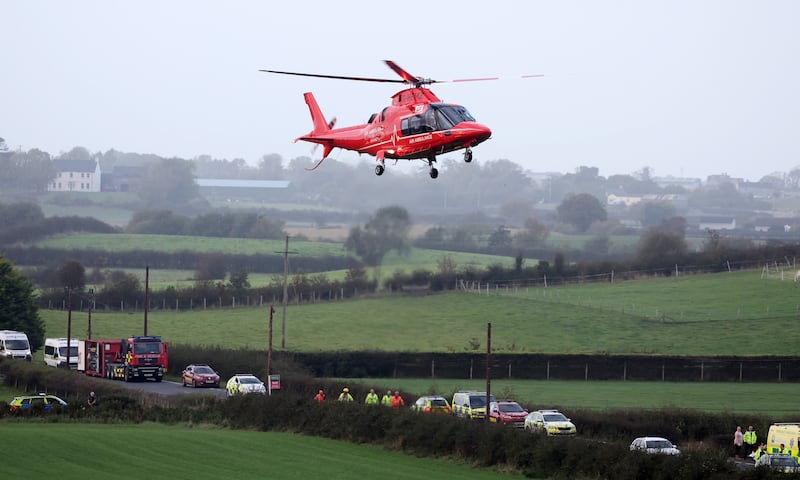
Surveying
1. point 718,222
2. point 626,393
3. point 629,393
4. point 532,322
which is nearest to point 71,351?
point 532,322

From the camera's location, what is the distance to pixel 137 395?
61688 millimetres

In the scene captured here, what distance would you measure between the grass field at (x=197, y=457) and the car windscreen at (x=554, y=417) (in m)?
7.81

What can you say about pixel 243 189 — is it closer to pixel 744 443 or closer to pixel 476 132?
pixel 744 443

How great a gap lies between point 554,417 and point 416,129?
18.1m

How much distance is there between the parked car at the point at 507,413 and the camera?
177 feet

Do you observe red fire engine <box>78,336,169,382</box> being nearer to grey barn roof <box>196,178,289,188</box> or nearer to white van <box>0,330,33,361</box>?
white van <box>0,330,33,361</box>

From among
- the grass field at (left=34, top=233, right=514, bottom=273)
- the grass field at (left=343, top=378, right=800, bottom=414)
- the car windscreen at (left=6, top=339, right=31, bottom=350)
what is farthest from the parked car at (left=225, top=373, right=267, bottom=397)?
the grass field at (left=34, top=233, right=514, bottom=273)

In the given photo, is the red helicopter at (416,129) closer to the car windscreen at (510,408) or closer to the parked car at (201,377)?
the car windscreen at (510,408)

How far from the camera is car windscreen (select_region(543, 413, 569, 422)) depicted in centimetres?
5064

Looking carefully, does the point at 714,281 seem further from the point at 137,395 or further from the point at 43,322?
the point at 137,395

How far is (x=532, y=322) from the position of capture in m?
96.9

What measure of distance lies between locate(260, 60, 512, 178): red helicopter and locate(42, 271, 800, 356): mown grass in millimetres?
44956

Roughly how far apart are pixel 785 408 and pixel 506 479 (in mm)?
27375

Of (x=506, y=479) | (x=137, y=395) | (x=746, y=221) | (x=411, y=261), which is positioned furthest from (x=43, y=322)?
(x=746, y=221)
